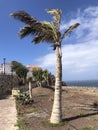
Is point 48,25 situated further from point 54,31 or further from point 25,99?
point 25,99

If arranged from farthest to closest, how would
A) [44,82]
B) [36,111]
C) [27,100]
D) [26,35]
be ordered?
1. [44,82]
2. [27,100]
3. [36,111]
4. [26,35]

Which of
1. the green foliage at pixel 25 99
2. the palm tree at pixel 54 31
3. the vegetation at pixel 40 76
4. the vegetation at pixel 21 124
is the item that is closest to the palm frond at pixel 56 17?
the palm tree at pixel 54 31

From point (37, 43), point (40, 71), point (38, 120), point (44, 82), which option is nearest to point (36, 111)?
point (38, 120)

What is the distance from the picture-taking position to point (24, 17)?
643 inches

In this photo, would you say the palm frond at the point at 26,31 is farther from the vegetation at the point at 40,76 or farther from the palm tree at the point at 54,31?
the vegetation at the point at 40,76

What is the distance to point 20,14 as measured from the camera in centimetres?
1617

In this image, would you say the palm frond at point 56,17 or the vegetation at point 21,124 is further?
the palm frond at point 56,17

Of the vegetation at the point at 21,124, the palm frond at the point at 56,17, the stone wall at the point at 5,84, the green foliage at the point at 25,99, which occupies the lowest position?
the vegetation at the point at 21,124

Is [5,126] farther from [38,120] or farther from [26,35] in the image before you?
[26,35]

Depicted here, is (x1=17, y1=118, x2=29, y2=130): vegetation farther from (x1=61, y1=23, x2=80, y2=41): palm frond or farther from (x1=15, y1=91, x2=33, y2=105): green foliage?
(x1=15, y1=91, x2=33, y2=105): green foliage

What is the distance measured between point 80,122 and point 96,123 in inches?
34.8

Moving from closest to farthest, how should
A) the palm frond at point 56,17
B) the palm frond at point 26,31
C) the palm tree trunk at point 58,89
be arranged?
the palm tree trunk at point 58,89, the palm frond at point 56,17, the palm frond at point 26,31

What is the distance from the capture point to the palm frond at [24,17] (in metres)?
16.1

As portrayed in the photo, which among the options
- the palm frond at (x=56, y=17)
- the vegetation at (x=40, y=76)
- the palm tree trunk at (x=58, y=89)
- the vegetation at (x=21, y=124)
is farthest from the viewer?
the vegetation at (x=40, y=76)
